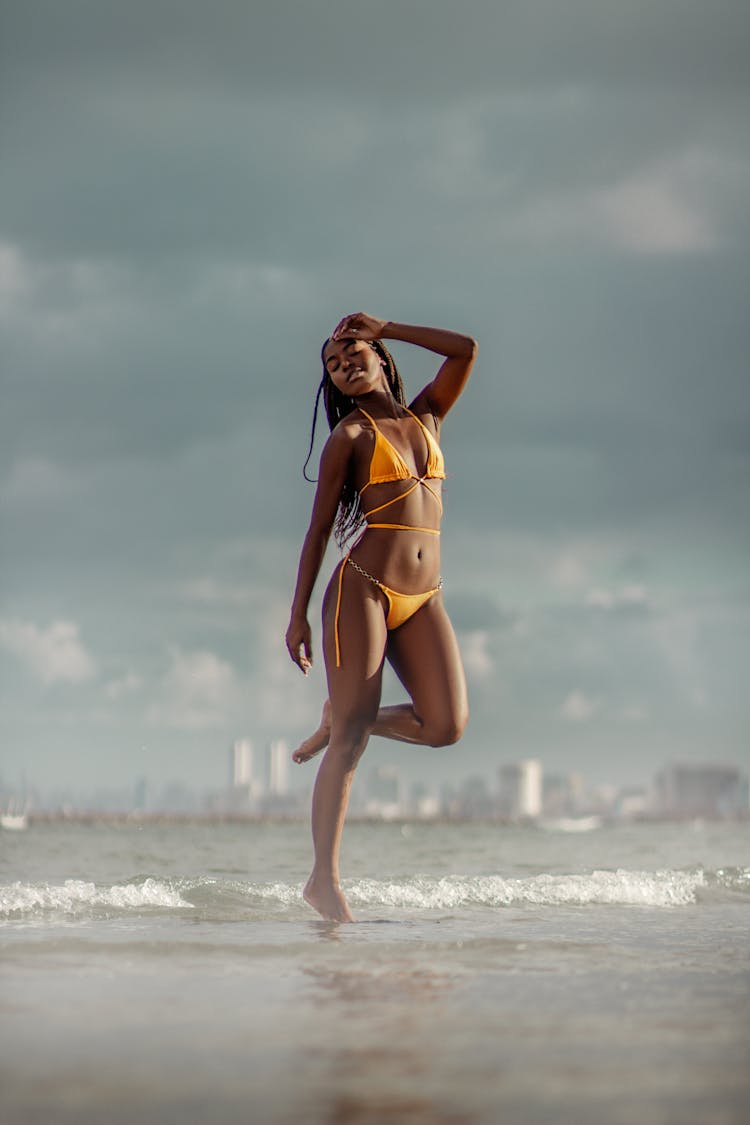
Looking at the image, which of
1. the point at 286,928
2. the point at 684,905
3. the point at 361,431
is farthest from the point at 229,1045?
the point at 684,905

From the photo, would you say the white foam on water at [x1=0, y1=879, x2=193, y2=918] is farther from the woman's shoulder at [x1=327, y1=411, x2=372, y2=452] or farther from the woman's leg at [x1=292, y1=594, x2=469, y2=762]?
the woman's shoulder at [x1=327, y1=411, x2=372, y2=452]

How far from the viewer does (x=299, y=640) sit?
563 cm

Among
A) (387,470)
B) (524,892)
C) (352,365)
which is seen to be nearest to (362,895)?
(524,892)

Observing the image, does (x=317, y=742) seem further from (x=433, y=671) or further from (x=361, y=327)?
(x=361, y=327)

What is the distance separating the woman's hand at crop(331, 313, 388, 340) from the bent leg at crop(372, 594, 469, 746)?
3.82ft

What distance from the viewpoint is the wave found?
21.4 ft

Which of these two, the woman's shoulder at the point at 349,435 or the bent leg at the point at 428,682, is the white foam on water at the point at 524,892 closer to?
the bent leg at the point at 428,682

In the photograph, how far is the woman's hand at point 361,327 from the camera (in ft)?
18.7

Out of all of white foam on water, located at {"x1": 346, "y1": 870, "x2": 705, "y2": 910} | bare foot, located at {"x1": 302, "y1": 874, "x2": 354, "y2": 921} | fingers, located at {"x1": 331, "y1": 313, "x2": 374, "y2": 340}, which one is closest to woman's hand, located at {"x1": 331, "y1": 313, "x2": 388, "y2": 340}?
fingers, located at {"x1": 331, "y1": 313, "x2": 374, "y2": 340}

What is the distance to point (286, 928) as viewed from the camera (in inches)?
207

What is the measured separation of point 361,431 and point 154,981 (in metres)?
2.68

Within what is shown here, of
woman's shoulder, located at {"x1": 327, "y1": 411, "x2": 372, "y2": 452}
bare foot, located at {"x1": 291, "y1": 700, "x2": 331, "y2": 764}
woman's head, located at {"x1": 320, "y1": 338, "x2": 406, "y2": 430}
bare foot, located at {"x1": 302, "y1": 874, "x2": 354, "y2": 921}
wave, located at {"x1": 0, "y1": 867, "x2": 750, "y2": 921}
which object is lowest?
wave, located at {"x1": 0, "y1": 867, "x2": 750, "y2": 921}

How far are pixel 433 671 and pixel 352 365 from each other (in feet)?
4.50

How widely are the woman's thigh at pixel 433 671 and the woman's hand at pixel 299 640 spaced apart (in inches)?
14.7
